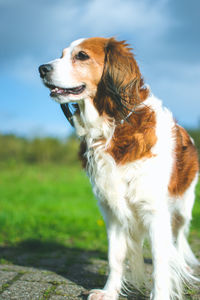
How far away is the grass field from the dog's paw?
1.11 meters

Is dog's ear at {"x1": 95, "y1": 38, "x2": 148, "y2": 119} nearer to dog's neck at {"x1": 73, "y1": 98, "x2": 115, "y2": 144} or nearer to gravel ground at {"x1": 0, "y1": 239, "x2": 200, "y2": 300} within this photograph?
dog's neck at {"x1": 73, "y1": 98, "x2": 115, "y2": 144}

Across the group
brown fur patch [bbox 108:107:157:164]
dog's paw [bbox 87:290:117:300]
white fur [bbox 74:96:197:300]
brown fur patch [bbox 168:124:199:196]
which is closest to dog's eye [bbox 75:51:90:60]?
white fur [bbox 74:96:197:300]

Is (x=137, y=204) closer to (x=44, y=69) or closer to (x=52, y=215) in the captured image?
(x=44, y=69)

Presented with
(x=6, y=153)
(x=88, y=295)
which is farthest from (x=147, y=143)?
(x=6, y=153)

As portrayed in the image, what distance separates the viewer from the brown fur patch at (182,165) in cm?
286

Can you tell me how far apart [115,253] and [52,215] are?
442cm

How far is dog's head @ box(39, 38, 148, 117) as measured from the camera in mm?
2816

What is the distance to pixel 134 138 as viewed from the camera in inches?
106

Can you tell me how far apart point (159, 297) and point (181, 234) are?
1423mm

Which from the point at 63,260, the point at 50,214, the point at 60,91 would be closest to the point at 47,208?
the point at 50,214

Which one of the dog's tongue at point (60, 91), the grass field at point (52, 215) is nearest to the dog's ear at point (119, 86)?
the dog's tongue at point (60, 91)

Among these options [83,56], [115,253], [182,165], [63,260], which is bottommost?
[63,260]

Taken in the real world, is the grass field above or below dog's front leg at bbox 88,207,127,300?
below

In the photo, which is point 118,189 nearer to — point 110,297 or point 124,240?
point 124,240
